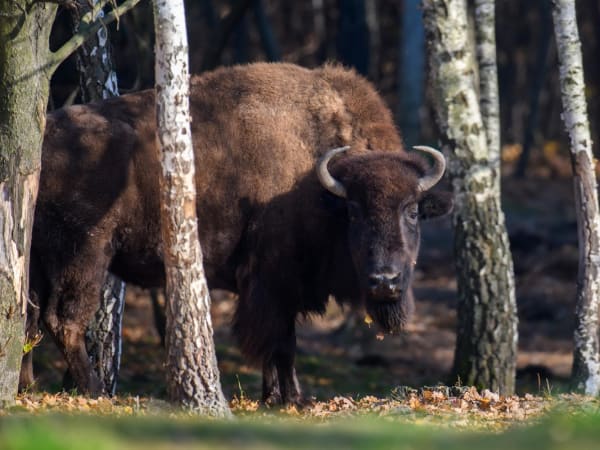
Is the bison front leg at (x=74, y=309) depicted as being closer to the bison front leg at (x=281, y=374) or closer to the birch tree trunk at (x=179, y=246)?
the bison front leg at (x=281, y=374)

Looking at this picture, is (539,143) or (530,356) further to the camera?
(539,143)

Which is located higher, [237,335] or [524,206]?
[524,206]

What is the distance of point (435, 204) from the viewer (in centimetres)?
985

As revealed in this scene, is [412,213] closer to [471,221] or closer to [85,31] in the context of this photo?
[471,221]

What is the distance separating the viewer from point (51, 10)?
26.2 feet

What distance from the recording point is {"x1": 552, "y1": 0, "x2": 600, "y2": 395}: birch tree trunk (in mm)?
10141

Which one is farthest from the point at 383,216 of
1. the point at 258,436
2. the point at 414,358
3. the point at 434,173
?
the point at 414,358

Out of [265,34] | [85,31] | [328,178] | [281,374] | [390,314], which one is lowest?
[281,374]

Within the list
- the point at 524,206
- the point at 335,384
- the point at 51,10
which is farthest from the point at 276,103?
the point at 524,206

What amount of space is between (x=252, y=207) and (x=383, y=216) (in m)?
1.26

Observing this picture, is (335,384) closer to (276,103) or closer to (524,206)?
(276,103)

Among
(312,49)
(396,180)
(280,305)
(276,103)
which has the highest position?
(312,49)

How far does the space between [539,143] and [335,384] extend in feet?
73.2

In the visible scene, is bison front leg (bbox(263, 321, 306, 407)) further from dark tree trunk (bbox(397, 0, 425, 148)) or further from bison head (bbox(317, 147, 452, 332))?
dark tree trunk (bbox(397, 0, 425, 148))
